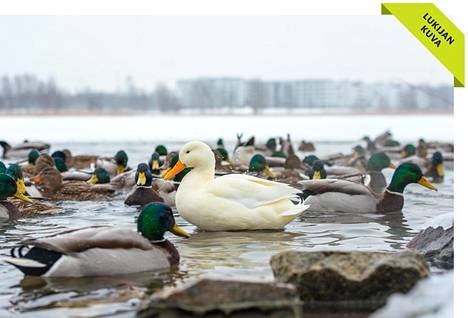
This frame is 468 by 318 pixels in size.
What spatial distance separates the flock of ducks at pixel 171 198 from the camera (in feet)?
18.0

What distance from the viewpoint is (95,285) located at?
5352mm

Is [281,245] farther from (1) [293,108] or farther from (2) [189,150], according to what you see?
(1) [293,108]

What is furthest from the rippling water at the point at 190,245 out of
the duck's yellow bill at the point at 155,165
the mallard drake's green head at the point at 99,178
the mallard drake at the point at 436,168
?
the mallard drake at the point at 436,168

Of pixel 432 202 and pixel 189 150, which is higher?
pixel 189 150

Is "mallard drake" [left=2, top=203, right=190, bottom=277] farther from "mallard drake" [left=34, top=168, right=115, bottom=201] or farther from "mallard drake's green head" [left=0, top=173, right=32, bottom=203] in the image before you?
"mallard drake" [left=34, top=168, right=115, bottom=201]

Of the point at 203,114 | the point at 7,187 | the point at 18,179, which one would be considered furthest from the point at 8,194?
the point at 203,114

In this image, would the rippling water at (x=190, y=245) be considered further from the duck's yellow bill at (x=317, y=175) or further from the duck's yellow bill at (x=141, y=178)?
the duck's yellow bill at (x=317, y=175)

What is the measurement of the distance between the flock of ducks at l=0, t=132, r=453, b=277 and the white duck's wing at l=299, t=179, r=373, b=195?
0.04 ft

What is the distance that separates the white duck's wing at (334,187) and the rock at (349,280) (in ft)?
14.6

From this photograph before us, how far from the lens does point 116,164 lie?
44.6 ft

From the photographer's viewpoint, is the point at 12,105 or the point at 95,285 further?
the point at 12,105

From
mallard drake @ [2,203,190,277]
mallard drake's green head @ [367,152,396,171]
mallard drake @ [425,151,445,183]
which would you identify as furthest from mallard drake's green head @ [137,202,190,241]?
mallard drake @ [425,151,445,183]

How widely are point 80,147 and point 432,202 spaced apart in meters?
13.8

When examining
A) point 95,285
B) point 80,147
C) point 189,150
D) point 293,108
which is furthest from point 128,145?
point 293,108
